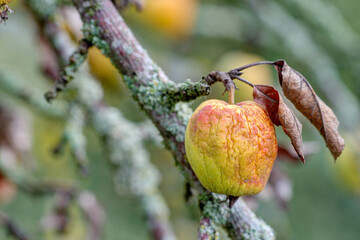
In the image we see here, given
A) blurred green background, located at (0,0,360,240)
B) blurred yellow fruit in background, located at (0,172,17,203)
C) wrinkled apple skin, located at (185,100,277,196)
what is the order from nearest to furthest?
wrinkled apple skin, located at (185,100,277,196) < blurred yellow fruit in background, located at (0,172,17,203) < blurred green background, located at (0,0,360,240)

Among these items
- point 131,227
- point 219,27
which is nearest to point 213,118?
point 219,27

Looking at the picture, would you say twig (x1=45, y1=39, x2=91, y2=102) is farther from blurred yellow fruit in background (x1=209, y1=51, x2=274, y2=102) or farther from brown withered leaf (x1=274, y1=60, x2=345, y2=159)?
blurred yellow fruit in background (x1=209, y1=51, x2=274, y2=102)

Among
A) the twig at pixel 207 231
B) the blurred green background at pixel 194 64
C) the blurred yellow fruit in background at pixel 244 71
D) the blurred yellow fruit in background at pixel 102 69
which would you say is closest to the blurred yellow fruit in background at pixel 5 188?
the blurred green background at pixel 194 64

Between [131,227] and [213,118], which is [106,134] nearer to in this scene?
[213,118]

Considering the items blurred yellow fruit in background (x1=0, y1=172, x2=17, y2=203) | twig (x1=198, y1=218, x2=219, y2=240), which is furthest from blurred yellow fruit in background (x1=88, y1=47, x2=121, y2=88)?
twig (x1=198, y1=218, x2=219, y2=240)

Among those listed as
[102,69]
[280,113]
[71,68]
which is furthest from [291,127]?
[102,69]

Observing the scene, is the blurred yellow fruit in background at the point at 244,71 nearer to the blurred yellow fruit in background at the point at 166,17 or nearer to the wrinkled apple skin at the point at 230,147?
the blurred yellow fruit in background at the point at 166,17
